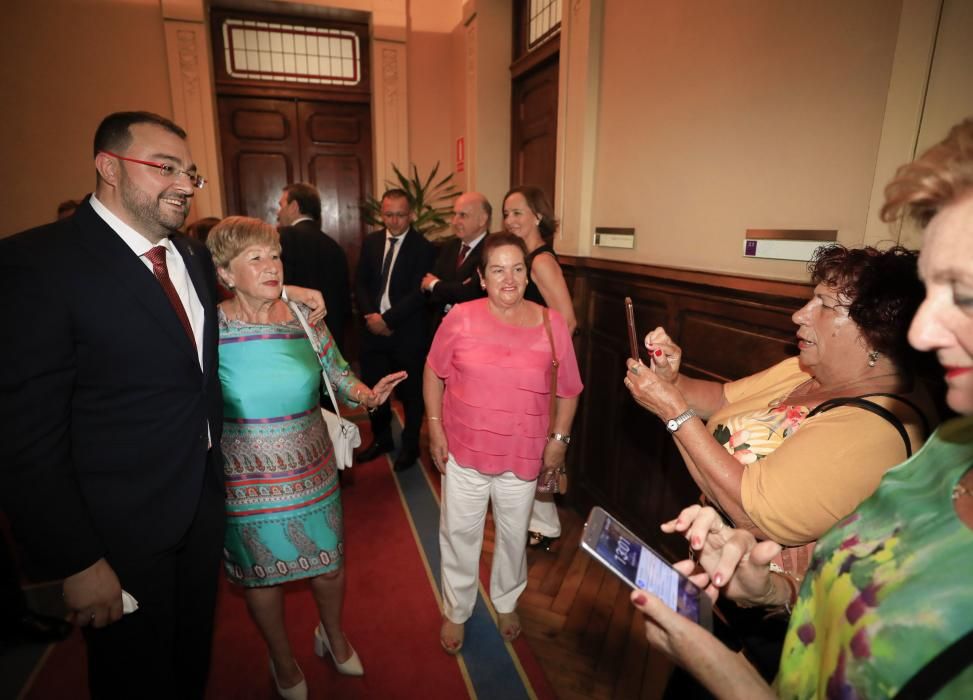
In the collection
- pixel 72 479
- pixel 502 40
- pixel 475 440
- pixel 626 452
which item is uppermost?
pixel 502 40

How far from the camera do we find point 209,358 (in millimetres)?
1446

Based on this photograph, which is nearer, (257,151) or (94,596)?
(94,596)

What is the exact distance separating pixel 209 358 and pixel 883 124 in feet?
6.71

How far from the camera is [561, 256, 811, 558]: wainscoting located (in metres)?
1.85

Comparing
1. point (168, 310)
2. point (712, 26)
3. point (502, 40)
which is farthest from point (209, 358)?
point (502, 40)

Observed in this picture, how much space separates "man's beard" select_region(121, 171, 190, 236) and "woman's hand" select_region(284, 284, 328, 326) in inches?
17.8

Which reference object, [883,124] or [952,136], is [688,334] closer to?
[883,124]

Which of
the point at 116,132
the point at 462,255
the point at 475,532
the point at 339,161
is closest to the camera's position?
the point at 116,132

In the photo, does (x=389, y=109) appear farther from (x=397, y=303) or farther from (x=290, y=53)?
(x=397, y=303)

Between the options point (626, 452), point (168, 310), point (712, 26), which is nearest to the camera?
point (168, 310)

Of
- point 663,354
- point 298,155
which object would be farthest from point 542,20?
point 663,354

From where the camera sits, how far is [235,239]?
5.37ft

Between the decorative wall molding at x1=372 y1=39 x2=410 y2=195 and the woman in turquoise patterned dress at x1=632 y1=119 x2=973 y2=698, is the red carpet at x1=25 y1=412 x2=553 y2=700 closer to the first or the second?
the woman in turquoise patterned dress at x1=632 y1=119 x2=973 y2=698

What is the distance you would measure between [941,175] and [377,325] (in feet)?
10.4
